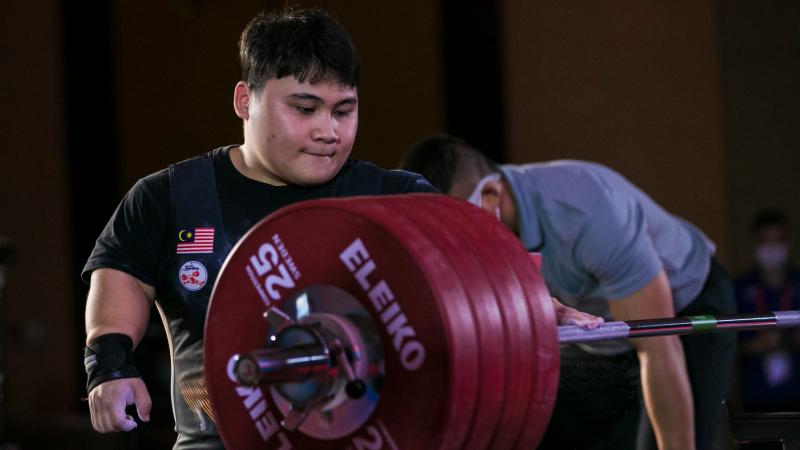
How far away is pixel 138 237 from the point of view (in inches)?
79.3

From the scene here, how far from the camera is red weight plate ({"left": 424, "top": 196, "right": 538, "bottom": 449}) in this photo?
1581 mm

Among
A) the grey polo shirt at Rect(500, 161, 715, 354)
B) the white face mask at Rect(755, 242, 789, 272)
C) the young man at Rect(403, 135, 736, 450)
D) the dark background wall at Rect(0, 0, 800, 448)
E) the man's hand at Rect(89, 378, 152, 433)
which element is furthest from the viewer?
the dark background wall at Rect(0, 0, 800, 448)

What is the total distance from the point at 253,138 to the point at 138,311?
348mm

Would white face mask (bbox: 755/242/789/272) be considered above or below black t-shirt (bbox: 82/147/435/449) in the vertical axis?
below

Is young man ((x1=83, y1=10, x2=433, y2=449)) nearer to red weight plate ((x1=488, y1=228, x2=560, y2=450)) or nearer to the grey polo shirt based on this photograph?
red weight plate ((x1=488, y1=228, x2=560, y2=450))

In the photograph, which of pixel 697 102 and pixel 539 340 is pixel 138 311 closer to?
pixel 539 340

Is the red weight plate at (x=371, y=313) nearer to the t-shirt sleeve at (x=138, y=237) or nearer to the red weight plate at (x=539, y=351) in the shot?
the red weight plate at (x=539, y=351)

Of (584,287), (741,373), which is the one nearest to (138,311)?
(584,287)

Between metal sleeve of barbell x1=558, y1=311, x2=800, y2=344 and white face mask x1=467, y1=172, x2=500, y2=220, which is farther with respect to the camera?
white face mask x1=467, y1=172, x2=500, y2=220

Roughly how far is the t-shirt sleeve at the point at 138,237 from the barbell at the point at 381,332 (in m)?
0.33

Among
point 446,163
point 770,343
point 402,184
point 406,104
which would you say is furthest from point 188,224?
point 406,104

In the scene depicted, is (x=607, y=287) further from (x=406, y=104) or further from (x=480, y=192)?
(x=406, y=104)

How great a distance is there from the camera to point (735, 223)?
6.45m

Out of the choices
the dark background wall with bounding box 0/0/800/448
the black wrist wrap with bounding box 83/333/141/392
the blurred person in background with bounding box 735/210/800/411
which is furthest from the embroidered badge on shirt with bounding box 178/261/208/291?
the dark background wall with bounding box 0/0/800/448
